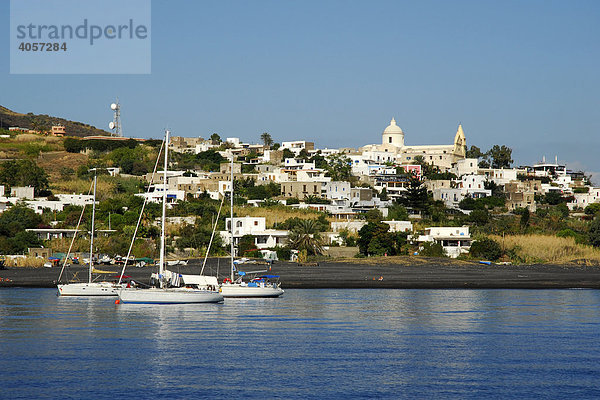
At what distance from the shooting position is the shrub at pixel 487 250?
71.8 metres

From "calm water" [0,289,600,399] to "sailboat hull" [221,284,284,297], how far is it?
1.84 m

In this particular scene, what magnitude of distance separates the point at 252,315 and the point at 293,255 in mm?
27978

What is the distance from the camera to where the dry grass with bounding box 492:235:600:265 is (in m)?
71.3

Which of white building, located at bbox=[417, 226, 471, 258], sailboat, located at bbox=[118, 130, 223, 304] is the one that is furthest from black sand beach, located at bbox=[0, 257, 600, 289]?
sailboat, located at bbox=[118, 130, 223, 304]

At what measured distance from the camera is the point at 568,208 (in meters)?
112

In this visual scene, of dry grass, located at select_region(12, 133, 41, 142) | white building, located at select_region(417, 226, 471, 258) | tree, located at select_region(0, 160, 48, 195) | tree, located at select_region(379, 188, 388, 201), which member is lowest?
white building, located at select_region(417, 226, 471, 258)

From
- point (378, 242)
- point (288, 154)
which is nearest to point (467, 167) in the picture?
point (288, 154)

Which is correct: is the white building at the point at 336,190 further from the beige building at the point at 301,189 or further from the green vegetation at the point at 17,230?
the green vegetation at the point at 17,230

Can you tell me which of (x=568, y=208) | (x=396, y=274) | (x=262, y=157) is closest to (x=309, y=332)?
(x=396, y=274)

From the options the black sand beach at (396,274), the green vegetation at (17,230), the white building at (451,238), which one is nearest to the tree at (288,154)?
the white building at (451,238)

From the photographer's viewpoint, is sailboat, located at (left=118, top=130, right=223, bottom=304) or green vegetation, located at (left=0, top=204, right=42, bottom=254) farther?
green vegetation, located at (left=0, top=204, right=42, bottom=254)

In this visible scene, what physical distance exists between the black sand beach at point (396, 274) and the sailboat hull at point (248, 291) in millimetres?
5942

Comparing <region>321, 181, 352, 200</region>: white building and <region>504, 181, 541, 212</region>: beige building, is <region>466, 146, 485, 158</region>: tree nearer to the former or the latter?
<region>504, 181, 541, 212</region>: beige building

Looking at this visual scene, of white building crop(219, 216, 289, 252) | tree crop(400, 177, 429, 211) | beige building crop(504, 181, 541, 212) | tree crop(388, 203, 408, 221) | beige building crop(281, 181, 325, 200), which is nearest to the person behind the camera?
white building crop(219, 216, 289, 252)
